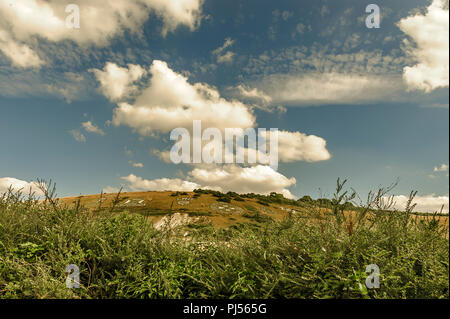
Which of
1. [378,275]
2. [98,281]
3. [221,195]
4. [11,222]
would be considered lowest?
[98,281]

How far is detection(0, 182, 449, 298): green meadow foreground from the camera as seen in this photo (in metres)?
4.35

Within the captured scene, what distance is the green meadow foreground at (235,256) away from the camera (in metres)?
4.35

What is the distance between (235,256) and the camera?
5.38 metres
